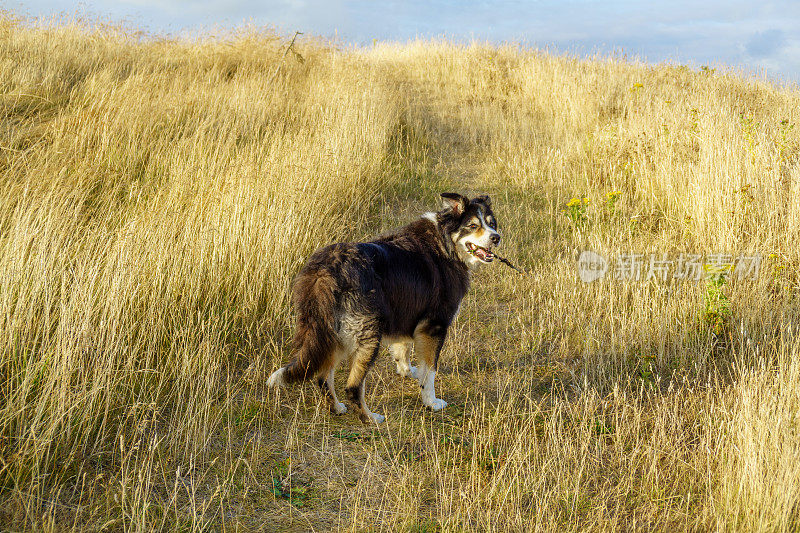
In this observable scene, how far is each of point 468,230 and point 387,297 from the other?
0.91m

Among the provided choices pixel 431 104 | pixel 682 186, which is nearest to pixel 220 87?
pixel 431 104

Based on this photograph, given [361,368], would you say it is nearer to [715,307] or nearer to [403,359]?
[403,359]

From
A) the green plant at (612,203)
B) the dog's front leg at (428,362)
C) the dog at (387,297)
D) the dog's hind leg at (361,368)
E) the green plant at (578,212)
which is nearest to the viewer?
the dog at (387,297)

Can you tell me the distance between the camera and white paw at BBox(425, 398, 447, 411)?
390cm

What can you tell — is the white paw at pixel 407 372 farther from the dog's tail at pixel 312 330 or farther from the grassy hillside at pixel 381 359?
the dog's tail at pixel 312 330

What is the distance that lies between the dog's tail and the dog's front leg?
89cm

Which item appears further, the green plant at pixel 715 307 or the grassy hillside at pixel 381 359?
the green plant at pixel 715 307

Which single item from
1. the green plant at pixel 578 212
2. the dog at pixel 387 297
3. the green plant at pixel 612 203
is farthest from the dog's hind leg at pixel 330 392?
the green plant at pixel 612 203

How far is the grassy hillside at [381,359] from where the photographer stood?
2756 millimetres

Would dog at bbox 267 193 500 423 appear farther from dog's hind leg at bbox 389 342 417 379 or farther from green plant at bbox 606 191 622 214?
green plant at bbox 606 191 622 214

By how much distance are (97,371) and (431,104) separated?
1017 cm

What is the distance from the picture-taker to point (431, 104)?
11.9m

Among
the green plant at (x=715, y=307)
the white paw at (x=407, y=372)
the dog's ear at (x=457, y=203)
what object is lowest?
the white paw at (x=407, y=372)

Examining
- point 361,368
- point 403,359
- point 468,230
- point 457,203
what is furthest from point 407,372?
point 457,203
